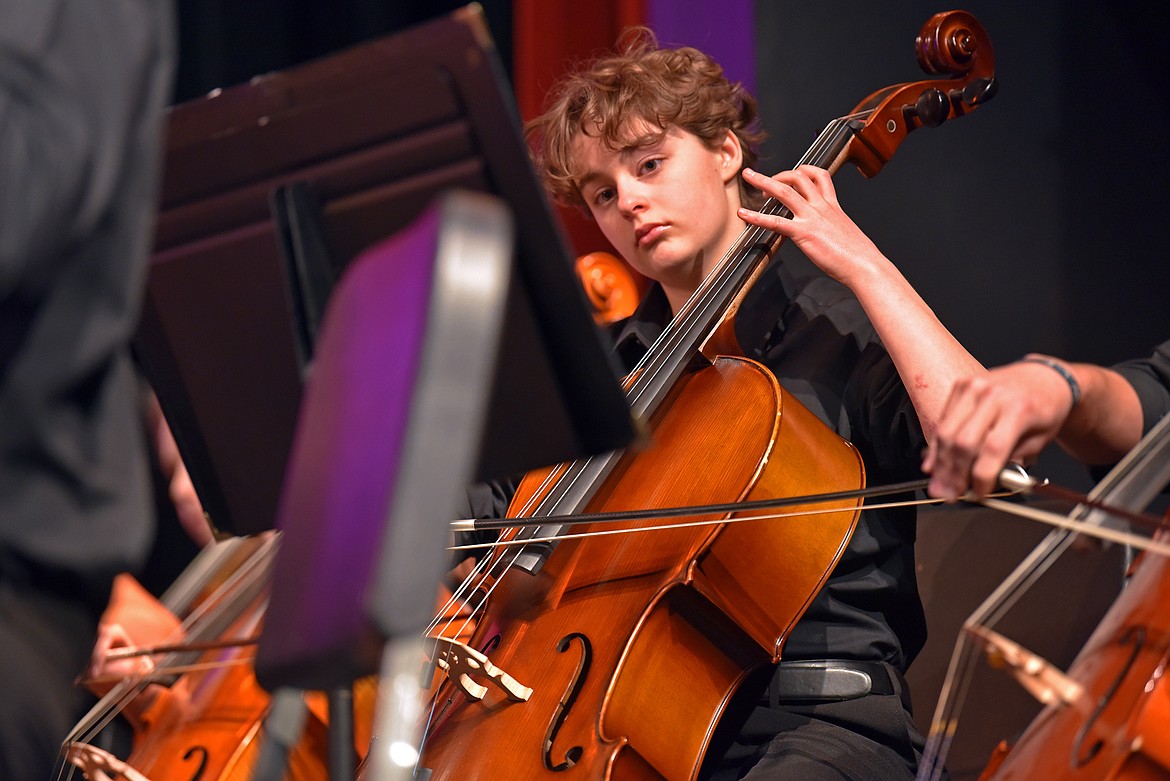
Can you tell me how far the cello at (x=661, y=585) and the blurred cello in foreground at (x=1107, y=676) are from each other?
31cm

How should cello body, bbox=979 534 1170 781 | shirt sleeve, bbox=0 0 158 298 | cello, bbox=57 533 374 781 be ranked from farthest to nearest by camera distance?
cello, bbox=57 533 374 781, cello body, bbox=979 534 1170 781, shirt sleeve, bbox=0 0 158 298

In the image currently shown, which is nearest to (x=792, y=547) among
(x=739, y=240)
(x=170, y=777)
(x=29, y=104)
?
(x=739, y=240)

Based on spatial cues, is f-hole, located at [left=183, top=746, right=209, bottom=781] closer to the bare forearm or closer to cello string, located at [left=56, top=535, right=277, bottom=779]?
cello string, located at [left=56, top=535, right=277, bottom=779]

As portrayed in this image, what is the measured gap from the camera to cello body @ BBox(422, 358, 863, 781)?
1106mm

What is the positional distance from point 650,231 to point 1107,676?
831 millimetres

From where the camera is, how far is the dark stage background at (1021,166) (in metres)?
1.97

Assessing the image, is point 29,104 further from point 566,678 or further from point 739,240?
point 739,240

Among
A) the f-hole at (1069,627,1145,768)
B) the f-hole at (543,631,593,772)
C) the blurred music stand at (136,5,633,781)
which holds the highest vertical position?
the blurred music stand at (136,5,633,781)

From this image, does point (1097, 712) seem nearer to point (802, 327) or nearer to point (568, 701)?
point (568, 701)

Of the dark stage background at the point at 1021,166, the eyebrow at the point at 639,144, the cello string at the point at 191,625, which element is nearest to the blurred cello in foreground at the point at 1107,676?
the eyebrow at the point at 639,144

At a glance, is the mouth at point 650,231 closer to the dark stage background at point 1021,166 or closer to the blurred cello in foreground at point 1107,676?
the dark stage background at point 1021,166

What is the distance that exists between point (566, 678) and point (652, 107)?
2.45 ft

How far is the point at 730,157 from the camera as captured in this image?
1.59 meters

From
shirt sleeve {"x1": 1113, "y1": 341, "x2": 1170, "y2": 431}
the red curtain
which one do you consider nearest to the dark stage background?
the red curtain
